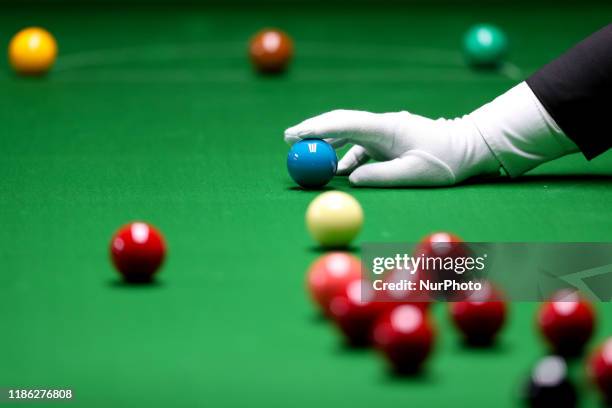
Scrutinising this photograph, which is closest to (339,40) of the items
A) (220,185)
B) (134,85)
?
(134,85)

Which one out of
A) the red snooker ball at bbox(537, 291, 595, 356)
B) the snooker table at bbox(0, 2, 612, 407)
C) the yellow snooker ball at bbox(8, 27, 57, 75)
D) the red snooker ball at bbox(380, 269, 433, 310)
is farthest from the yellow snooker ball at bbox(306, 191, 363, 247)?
the yellow snooker ball at bbox(8, 27, 57, 75)

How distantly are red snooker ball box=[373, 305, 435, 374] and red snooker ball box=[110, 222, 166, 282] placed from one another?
632 millimetres

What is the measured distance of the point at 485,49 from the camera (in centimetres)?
562

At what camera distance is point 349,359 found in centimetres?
191

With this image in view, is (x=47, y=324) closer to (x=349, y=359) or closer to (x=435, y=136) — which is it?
(x=349, y=359)

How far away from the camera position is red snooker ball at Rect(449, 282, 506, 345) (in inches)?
77.3

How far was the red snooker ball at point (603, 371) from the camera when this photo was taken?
171cm

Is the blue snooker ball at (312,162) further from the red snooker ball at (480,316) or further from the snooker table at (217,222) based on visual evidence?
the red snooker ball at (480,316)

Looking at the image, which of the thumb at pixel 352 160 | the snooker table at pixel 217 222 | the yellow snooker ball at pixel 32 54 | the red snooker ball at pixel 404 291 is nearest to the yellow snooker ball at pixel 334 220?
the snooker table at pixel 217 222

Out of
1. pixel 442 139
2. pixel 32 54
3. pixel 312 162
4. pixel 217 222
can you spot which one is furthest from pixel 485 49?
pixel 217 222

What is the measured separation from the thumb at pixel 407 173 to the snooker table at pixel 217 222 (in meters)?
0.04

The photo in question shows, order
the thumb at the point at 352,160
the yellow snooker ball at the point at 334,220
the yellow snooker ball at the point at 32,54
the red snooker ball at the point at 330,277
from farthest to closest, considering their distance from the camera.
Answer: the yellow snooker ball at the point at 32,54 < the thumb at the point at 352,160 < the yellow snooker ball at the point at 334,220 < the red snooker ball at the point at 330,277

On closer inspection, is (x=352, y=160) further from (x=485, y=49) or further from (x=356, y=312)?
(x=485, y=49)

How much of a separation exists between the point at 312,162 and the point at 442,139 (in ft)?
1.22
